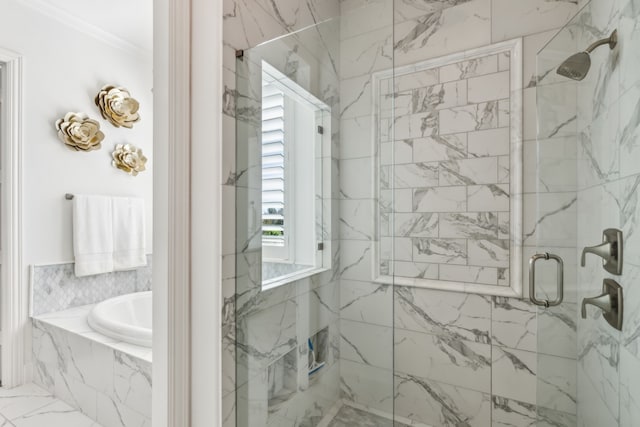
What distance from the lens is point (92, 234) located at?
2.47m

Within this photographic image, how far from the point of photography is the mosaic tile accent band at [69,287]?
221 centimetres

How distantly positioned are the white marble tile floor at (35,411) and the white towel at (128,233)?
3.08 ft

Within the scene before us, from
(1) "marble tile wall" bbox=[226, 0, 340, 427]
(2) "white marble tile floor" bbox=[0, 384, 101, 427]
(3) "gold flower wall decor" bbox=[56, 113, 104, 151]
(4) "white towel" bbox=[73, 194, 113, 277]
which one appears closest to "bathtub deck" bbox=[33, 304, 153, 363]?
(4) "white towel" bbox=[73, 194, 113, 277]

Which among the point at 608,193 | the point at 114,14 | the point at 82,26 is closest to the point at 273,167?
the point at 608,193

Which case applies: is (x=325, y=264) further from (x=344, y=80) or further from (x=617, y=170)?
(x=617, y=170)

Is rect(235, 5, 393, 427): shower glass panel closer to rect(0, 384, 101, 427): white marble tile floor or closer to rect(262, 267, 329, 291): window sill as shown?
rect(262, 267, 329, 291): window sill

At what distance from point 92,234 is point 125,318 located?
0.68 m

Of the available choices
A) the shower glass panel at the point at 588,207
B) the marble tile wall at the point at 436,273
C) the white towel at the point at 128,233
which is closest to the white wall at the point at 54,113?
the white towel at the point at 128,233

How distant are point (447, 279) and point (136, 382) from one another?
1562 millimetres

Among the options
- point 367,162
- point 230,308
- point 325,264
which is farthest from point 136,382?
point 367,162

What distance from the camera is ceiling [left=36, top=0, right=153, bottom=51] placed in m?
2.28

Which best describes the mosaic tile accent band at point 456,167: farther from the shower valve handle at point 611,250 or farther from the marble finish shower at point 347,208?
the shower valve handle at point 611,250

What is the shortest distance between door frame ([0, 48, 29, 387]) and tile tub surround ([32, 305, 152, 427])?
0.34 feet

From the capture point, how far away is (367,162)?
3.46 feet
